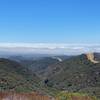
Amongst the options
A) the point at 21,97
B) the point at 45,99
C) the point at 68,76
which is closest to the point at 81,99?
the point at 45,99

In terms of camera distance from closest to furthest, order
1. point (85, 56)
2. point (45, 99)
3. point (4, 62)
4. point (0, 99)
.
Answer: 1. point (0, 99)
2. point (45, 99)
3. point (4, 62)
4. point (85, 56)

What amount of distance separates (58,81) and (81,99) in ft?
538

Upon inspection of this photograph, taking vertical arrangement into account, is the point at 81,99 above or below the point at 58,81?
above

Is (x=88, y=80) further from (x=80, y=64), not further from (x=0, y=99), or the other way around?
(x=0, y=99)

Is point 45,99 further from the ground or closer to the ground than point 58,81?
further from the ground

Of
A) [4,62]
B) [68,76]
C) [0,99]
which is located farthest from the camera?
[68,76]

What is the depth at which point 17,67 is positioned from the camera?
161 meters

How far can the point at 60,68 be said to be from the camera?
197m

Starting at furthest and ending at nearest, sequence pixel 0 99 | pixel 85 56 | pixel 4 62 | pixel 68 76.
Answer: pixel 85 56 < pixel 68 76 < pixel 4 62 < pixel 0 99

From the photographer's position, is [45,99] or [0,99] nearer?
[0,99]

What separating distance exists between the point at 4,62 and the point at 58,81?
30.4 m

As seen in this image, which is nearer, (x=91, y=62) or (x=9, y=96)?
(x=9, y=96)

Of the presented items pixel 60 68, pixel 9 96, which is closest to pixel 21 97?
pixel 9 96

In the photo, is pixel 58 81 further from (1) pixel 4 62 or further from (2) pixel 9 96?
(2) pixel 9 96
